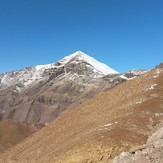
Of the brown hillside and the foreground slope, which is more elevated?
the brown hillside

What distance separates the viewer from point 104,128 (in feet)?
155

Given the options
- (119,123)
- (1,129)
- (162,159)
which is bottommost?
(162,159)

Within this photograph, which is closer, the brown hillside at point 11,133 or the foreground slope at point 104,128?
the foreground slope at point 104,128

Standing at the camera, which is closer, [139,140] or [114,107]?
[139,140]

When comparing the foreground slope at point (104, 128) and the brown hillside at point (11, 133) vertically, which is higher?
the brown hillside at point (11, 133)

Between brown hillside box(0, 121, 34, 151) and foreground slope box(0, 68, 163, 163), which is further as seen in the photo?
brown hillside box(0, 121, 34, 151)

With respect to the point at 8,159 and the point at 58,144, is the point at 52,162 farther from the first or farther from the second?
the point at 8,159

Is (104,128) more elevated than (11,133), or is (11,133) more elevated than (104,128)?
(11,133)

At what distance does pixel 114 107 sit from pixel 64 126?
9520mm

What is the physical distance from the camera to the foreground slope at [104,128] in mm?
42219

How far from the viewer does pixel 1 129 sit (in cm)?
14362

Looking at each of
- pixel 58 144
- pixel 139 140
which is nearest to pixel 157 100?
pixel 139 140

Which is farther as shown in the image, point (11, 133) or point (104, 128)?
point (11, 133)

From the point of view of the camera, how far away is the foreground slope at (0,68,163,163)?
42219mm
